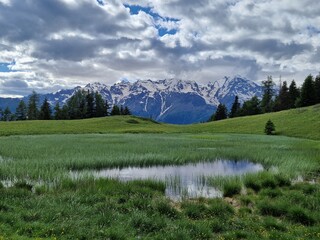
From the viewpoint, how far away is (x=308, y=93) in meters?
99.6

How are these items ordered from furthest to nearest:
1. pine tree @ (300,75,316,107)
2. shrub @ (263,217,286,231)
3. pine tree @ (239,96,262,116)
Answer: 1. pine tree @ (239,96,262,116)
2. pine tree @ (300,75,316,107)
3. shrub @ (263,217,286,231)

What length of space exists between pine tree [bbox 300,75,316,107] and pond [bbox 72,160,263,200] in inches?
3234

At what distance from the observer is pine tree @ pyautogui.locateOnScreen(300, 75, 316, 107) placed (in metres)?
98.9

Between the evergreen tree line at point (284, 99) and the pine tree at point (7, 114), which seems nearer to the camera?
the evergreen tree line at point (284, 99)

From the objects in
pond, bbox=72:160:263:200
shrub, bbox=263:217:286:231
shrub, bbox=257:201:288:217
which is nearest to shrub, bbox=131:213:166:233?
shrub, bbox=263:217:286:231

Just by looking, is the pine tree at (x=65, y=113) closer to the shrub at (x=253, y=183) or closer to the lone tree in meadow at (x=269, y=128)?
the lone tree in meadow at (x=269, y=128)

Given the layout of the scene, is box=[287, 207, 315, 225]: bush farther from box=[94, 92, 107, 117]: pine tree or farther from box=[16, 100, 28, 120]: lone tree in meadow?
box=[16, 100, 28, 120]: lone tree in meadow

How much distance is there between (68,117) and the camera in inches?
5143

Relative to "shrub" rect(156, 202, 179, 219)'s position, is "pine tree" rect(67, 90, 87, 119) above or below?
above

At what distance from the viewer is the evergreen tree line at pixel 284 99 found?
99.4m

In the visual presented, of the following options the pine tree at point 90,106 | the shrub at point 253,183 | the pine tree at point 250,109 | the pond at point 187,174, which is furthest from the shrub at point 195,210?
the pine tree at point 90,106

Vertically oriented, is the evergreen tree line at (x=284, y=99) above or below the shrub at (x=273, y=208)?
above

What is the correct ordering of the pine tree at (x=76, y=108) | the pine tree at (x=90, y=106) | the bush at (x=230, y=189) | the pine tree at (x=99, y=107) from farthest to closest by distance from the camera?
the pine tree at (x=99, y=107) → the pine tree at (x=90, y=106) → the pine tree at (x=76, y=108) → the bush at (x=230, y=189)

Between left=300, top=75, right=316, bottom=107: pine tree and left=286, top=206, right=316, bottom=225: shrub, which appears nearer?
left=286, top=206, right=316, bottom=225: shrub
